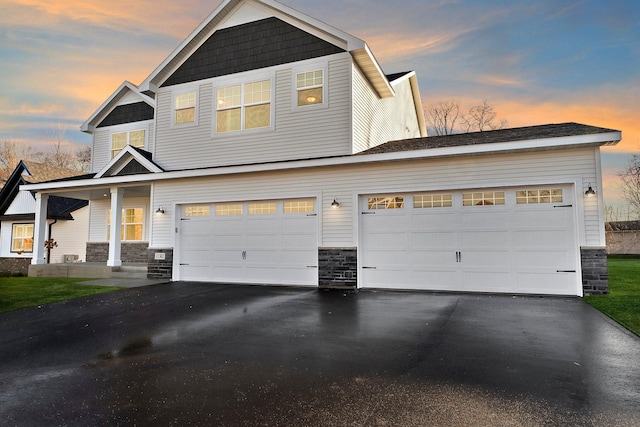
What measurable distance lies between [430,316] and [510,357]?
222 centimetres

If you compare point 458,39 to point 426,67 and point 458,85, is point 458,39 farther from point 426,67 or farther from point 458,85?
point 458,85

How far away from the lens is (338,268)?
9.95 m

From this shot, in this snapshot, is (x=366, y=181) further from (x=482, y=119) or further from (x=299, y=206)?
(x=482, y=119)

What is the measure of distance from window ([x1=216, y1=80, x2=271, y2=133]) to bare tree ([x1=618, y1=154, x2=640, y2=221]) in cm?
2898

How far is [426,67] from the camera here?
21.5 m

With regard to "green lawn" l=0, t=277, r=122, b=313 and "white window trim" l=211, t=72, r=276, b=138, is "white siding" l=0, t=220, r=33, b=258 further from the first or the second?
"white window trim" l=211, t=72, r=276, b=138

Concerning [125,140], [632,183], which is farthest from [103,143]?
[632,183]

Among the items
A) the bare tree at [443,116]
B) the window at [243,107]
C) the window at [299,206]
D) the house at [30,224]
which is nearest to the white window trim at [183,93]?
the window at [243,107]

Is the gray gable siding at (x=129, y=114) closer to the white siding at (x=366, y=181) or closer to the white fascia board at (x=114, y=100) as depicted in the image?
the white fascia board at (x=114, y=100)

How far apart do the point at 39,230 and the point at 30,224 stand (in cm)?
624

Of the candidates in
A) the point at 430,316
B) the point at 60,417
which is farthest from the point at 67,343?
the point at 430,316

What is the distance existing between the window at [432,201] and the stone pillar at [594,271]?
305cm

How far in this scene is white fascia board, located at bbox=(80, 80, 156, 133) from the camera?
15.4 m

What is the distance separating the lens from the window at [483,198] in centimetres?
880
